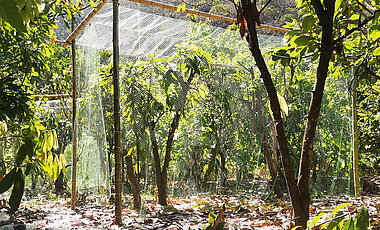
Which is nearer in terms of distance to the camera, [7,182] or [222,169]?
[7,182]

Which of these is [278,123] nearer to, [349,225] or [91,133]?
[349,225]

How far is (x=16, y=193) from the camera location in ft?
2.01

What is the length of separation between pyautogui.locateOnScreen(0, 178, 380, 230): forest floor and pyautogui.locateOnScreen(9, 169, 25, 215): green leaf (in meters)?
1.60

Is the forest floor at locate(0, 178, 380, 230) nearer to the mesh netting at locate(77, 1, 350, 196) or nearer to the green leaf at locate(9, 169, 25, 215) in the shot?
the mesh netting at locate(77, 1, 350, 196)

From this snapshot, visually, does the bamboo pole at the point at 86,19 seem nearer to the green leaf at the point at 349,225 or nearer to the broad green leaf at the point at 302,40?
the broad green leaf at the point at 302,40

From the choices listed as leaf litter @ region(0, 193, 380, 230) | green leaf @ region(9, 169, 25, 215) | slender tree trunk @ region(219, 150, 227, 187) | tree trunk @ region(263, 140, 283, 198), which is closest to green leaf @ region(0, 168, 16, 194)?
green leaf @ region(9, 169, 25, 215)

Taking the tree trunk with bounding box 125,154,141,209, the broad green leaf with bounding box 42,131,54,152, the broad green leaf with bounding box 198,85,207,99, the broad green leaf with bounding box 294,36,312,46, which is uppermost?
the broad green leaf with bounding box 198,85,207,99

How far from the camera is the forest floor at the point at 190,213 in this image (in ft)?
7.62

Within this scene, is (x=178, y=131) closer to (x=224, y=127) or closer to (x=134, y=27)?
(x=224, y=127)

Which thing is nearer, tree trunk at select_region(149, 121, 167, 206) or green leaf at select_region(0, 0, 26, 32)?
green leaf at select_region(0, 0, 26, 32)

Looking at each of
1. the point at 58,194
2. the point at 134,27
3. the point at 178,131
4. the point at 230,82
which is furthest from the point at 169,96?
the point at 58,194

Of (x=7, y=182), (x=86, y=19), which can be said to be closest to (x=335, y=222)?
(x=7, y=182)

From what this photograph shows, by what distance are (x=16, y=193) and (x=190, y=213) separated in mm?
2119

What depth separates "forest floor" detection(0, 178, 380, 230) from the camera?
91.5 inches
